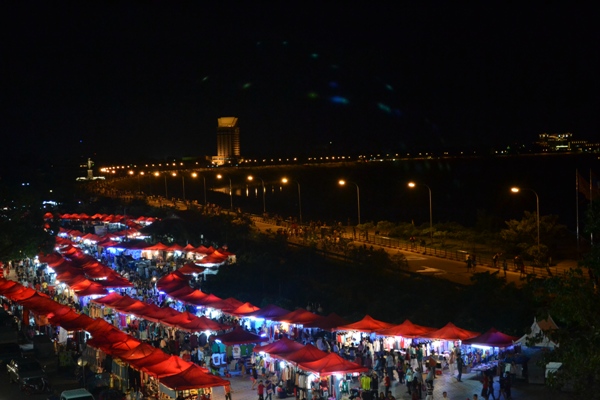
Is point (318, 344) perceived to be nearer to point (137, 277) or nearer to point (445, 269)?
point (445, 269)

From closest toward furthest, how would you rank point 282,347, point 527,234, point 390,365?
point 282,347 → point 390,365 → point 527,234

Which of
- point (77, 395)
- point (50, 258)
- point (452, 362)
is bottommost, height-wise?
point (452, 362)

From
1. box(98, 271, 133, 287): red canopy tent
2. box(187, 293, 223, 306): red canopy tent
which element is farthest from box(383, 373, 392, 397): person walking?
box(98, 271, 133, 287): red canopy tent

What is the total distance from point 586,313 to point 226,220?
4630cm

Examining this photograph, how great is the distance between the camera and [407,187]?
143 meters

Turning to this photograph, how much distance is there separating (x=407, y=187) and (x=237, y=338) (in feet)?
401

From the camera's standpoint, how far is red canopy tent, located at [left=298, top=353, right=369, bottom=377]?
18359 millimetres

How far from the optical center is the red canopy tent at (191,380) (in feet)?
57.3

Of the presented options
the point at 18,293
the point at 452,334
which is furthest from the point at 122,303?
the point at 452,334

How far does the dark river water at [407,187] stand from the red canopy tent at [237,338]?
67.0 meters

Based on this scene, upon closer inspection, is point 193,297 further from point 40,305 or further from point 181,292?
point 40,305

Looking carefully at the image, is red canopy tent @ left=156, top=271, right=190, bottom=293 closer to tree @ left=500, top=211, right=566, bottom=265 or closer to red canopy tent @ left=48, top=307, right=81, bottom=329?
red canopy tent @ left=48, top=307, right=81, bottom=329

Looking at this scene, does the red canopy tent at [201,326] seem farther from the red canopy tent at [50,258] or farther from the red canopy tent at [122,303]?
the red canopy tent at [50,258]

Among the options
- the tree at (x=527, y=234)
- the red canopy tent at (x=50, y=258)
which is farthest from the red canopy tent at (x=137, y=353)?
the tree at (x=527, y=234)
